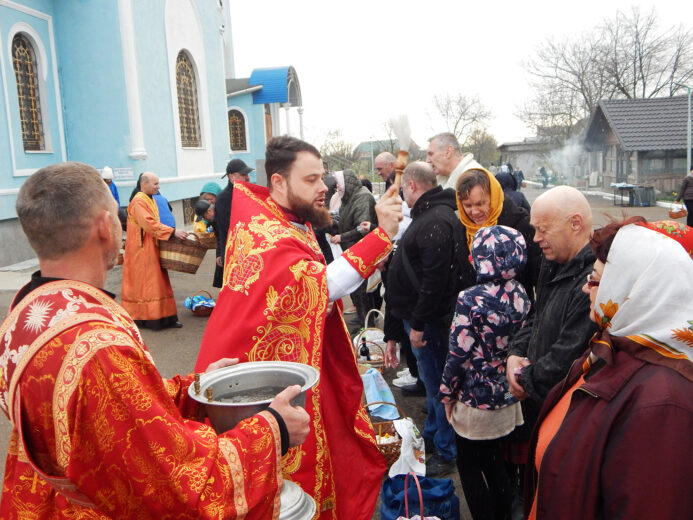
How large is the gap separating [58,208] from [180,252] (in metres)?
5.93

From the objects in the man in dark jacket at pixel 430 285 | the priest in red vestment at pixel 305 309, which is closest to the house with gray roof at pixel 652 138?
the man in dark jacket at pixel 430 285

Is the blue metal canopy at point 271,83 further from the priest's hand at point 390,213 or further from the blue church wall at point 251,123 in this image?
the priest's hand at point 390,213

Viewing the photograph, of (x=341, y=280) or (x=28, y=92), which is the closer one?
(x=341, y=280)

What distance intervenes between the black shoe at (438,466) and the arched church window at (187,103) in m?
13.9

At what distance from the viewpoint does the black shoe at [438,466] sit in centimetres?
387

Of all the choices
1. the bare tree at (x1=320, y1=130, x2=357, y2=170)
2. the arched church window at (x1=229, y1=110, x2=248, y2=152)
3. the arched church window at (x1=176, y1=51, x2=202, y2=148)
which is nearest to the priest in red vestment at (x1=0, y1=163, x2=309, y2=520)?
the arched church window at (x1=176, y1=51, x2=202, y2=148)

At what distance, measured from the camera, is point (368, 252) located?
2758 mm

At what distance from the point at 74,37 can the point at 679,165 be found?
81.1 ft

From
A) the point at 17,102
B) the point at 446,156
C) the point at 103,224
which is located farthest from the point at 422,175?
→ the point at 17,102

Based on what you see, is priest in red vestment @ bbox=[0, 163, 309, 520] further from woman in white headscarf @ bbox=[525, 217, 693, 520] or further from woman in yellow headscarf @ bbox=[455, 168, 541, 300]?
woman in yellow headscarf @ bbox=[455, 168, 541, 300]

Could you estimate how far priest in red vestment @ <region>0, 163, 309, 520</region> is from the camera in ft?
4.36

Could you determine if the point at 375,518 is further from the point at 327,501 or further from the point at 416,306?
the point at 416,306

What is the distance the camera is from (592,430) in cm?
167

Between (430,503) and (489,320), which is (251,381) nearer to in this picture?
(489,320)
